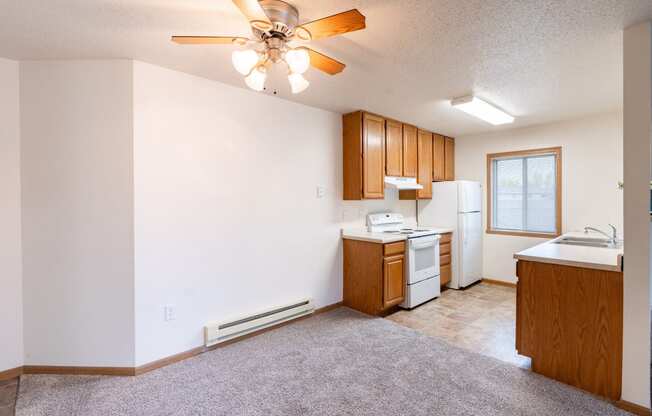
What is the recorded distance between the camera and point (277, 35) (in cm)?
165

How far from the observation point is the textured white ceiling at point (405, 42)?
1.64 metres

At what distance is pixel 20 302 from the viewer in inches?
90.5

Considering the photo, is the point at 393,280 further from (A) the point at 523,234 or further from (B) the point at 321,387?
(A) the point at 523,234

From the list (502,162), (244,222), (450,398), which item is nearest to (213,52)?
(244,222)

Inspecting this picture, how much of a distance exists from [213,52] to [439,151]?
12.1 ft

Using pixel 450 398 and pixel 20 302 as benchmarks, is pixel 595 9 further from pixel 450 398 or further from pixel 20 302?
pixel 20 302

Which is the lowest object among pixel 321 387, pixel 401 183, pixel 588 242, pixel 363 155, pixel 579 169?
pixel 321 387

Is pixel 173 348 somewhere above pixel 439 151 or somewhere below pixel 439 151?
below

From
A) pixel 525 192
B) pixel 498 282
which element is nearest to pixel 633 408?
pixel 498 282

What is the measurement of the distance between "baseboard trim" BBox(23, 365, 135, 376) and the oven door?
9.26 feet

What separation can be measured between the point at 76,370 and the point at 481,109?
4.34 metres

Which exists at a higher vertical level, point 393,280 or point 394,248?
point 394,248

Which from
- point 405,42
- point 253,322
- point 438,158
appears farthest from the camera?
point 438,158

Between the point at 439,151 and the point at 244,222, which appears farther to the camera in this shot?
the point at 439,151
